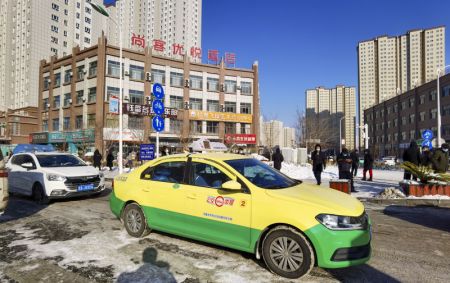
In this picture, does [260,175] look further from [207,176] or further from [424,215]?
[424,215]

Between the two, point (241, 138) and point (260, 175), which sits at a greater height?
point (241, 138)

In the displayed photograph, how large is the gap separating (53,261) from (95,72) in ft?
132

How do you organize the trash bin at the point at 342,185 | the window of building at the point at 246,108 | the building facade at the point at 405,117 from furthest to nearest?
the building facade at the point at 405,117
the window of building at the point at 246,108
the trash bin at the point at 342,185

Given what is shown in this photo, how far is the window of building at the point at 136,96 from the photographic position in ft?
137

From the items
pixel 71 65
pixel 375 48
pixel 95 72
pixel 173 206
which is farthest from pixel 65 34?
pixel 173 206

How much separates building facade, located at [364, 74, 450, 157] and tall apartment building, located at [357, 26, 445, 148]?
3.49 m

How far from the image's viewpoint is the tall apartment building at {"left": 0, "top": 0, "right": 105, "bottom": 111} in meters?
67.8

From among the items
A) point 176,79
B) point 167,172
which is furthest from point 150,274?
point 176,79

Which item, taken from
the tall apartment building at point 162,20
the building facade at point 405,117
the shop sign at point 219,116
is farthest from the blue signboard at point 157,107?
the tall apartment building at point 162,20

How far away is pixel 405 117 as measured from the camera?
65500 millimetres

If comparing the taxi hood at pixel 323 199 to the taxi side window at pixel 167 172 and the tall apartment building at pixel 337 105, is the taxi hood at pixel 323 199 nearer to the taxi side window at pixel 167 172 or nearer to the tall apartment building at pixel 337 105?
the taxi side window at pixel 167 172

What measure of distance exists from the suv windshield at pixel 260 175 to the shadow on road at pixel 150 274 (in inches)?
65.5

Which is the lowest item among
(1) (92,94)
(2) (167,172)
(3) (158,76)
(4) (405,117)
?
(2) (167,172)

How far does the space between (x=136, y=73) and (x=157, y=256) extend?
40837 mm
